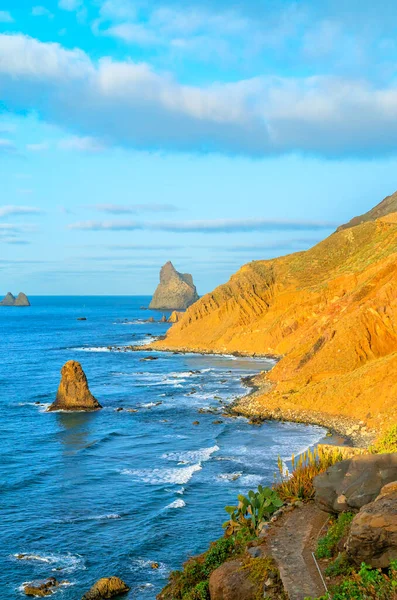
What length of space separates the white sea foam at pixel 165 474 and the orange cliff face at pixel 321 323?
16.3 metres

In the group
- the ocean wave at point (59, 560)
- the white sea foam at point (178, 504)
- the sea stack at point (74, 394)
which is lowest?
the ocean wave at point (59, 560)

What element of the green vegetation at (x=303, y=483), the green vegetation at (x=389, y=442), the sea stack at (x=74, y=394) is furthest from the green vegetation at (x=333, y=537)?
the sea stack at (x=74, y=394)

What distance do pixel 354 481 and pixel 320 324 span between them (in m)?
58.5

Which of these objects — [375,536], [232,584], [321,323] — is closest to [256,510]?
[232,584]

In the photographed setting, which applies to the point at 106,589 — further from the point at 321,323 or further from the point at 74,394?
the point at 321,323

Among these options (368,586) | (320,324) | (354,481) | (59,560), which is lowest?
(59,560)

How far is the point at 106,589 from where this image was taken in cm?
2570

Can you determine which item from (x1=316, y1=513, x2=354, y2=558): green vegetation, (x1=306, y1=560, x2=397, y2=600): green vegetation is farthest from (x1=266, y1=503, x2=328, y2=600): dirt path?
(x1=306, y1=560, x2=397, y2=600): green vegetation

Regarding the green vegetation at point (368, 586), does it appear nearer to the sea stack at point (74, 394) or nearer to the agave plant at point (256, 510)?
the agave plant at point (256, 510)

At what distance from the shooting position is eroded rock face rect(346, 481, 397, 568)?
15.7m

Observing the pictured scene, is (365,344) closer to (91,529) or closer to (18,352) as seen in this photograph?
(91,529)

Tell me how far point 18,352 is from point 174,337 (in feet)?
108

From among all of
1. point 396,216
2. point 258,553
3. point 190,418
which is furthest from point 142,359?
point 258,553

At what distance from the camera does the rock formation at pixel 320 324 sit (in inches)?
2217
